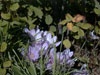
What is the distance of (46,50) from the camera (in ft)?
8.55

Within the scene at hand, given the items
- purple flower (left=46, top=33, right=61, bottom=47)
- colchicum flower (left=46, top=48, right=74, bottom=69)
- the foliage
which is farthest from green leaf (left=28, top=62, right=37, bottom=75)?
purple flower (left=46, top=33, right=61, bottom=47)

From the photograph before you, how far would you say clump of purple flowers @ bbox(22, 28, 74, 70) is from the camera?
2.58 meters

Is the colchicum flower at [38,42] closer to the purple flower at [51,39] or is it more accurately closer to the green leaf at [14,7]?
the purple flower at [51,39]

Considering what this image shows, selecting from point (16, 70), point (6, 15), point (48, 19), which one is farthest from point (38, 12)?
point (16, 70)

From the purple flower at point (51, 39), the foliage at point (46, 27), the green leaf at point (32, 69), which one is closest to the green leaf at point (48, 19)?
the foliage at point (46, 27)

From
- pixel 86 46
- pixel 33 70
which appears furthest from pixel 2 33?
pixel 86 46

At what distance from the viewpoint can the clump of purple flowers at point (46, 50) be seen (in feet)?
8.45

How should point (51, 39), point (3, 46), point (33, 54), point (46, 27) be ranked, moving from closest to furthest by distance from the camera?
1. point (3, 46)
2. point (33, 54)
3. point (51, 39)
4. point (46, 27)

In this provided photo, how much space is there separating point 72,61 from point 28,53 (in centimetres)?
30

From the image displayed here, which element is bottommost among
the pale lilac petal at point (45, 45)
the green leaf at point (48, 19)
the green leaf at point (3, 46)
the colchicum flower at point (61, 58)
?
the colchicum flower at point (61, 58)

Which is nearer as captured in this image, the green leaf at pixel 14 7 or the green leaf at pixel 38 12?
the green leaf at pixel 14 7

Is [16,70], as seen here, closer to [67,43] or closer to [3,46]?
[3,46]

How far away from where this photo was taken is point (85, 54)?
9.32 ft

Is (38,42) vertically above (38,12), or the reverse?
(38,12)
